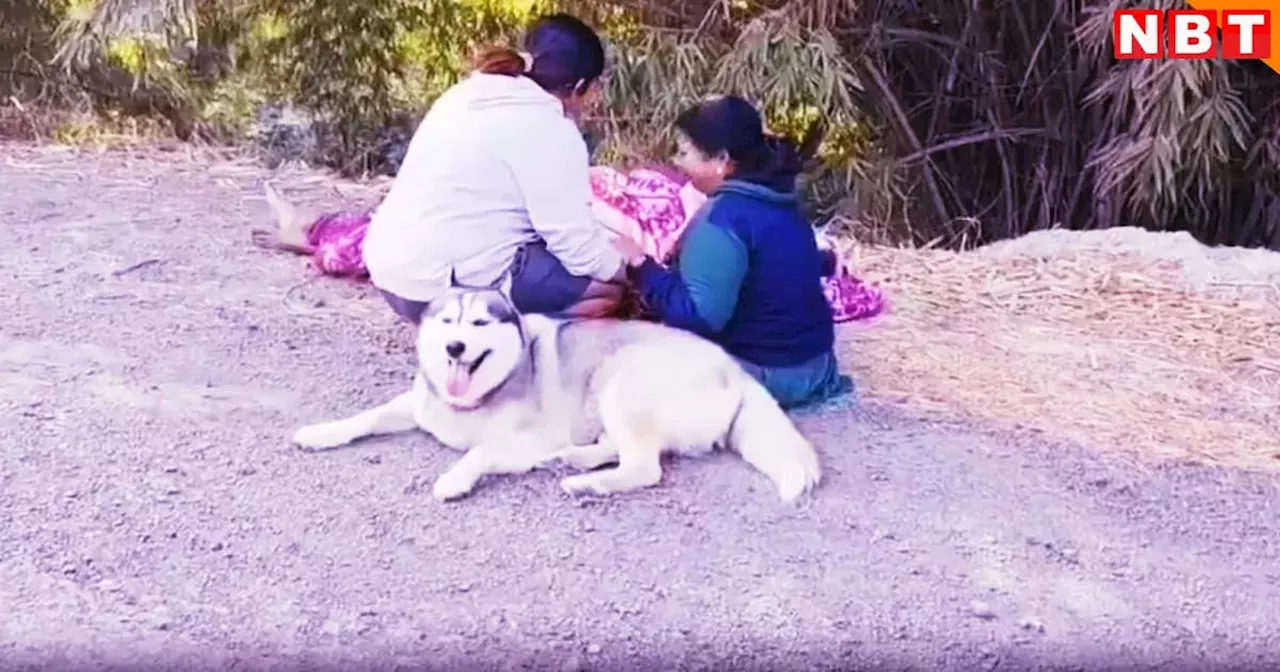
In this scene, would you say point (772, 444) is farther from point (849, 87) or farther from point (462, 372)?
point (849, 87)

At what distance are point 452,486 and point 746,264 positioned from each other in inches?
22.3

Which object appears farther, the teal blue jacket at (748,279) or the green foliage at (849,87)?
the green foliage at (849,87)

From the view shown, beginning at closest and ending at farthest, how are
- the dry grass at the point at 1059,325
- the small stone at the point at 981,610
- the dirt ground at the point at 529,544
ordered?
1. the dirt ground at the point at 529,544
2. the small stone at the point at 981,610
3. the dry grass at the point at 1059,325

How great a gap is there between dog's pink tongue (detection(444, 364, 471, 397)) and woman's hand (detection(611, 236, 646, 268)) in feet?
1.30

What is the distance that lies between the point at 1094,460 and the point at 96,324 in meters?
1.58

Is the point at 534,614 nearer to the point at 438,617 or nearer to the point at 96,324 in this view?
the point at 438,617

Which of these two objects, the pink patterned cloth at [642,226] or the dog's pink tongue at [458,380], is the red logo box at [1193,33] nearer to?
the pink patterned cloth at [642,226]

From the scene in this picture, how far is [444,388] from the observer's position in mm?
2455

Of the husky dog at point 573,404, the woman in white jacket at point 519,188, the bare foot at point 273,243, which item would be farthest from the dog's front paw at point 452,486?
the bare foot at point 273,243

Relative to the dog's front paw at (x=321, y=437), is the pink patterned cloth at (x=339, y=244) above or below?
above

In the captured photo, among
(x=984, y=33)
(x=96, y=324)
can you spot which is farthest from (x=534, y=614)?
(x=984, y=33)

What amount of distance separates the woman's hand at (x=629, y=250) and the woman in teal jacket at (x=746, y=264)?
2 centimetres

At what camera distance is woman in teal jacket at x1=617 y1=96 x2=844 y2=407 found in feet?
8.59

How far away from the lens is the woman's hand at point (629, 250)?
2760mm
